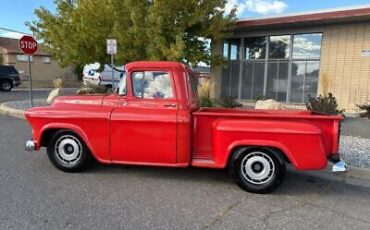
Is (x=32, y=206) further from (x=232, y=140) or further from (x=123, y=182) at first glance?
(x=232, y=140)

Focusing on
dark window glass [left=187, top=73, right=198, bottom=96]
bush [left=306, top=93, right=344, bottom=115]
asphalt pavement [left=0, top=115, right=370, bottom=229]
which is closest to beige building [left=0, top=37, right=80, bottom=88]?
bush [left=306, top=93, right=344, bottom=115]

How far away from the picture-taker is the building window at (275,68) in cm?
1410

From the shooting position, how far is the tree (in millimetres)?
12047

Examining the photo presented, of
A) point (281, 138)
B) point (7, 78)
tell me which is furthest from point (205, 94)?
point (7, 78)

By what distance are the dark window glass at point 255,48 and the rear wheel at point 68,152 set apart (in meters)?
11.5

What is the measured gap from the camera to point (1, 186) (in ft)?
15.5

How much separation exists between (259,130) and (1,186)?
12.2 ft

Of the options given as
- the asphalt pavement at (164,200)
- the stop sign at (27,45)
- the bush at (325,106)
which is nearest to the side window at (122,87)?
the asphalt pavement at (164,200)

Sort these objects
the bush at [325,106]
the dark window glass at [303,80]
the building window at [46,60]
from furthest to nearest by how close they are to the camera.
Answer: the building window at [46,60]
the dark window glass at [303,80]
the bush at [325,106]

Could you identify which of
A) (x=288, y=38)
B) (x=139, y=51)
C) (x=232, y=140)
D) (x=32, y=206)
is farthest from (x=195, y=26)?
(x=32, y=206)

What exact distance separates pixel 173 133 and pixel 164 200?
0.99 meters

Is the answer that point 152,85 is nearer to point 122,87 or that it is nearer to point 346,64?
point 122,87

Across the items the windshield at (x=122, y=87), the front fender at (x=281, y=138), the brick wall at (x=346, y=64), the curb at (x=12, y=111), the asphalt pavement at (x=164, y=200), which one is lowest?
the asphalt pavement at (x=164, y=200)

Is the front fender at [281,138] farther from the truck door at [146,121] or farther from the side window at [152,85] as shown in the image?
→ the side window at [152,85]
